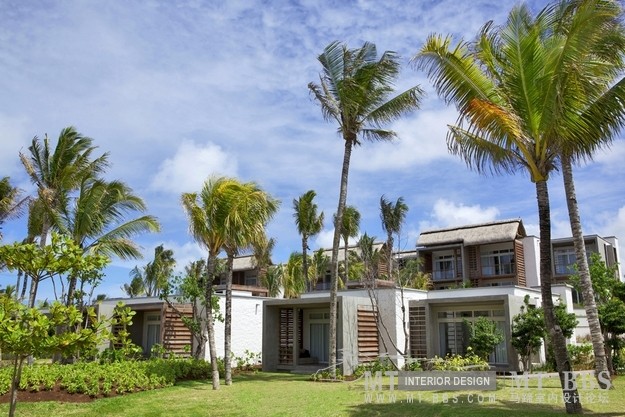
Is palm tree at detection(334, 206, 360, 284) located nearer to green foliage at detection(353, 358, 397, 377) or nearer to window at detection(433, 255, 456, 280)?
window at detection(433, 255, 456, 280)

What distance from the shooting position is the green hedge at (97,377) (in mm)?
13383

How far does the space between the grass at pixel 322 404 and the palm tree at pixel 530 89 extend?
153cm

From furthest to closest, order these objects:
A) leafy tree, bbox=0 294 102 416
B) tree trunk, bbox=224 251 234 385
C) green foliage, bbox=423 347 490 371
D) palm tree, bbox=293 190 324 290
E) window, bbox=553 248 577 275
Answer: window, bbox=553 248 577 275
palm tree, bbox=293 190 324 290
tree trunk, bbox=224 251 234 385
green foliage, bbox=423 347 490 371
leafy tree, bbox=0 294 102 416

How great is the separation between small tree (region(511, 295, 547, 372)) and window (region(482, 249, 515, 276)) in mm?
19194

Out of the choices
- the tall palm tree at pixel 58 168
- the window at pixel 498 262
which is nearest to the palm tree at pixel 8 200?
the tall palm tree at pixel 58 168

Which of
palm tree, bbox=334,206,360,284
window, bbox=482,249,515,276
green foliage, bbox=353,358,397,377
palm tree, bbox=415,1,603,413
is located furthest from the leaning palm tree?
window, bbox=482,249,515,276

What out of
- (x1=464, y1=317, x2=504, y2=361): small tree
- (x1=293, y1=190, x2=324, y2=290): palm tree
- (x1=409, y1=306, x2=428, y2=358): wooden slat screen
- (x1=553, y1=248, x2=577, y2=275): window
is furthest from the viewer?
(x1=553, y1=248, x2=577, y2=275): window

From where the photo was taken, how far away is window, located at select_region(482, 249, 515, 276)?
36.9 m

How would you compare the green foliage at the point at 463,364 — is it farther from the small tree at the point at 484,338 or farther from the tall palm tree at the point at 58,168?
the tall palm tree at the point at 58,168

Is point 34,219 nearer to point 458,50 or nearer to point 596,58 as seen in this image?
point 458,50

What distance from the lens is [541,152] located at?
9758 millimetres

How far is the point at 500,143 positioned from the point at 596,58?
2.59m

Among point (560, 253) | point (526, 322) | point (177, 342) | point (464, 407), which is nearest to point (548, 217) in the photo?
point (464, 407)

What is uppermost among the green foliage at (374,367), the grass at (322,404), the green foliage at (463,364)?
A: the green foliage at (463,364)
